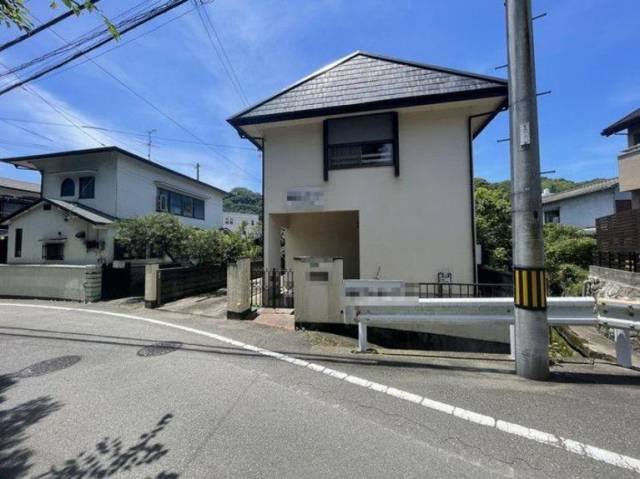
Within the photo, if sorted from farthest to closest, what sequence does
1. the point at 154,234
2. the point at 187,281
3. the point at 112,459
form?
the point at 154,234, the point at 187,281, the point at 112,459

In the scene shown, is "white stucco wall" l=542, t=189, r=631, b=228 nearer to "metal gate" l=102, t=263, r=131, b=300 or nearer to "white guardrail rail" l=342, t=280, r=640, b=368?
"white guardrail rail" l=342, t=280, r=640, b=368

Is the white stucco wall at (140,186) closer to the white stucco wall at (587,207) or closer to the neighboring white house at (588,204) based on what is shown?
the neighboring white house at (588,204)

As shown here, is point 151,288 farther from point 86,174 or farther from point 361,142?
point 86,174

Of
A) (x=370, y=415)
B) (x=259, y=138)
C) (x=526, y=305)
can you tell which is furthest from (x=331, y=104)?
(x=370, y=415)

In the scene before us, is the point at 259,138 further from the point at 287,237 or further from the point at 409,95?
the point at 409,95

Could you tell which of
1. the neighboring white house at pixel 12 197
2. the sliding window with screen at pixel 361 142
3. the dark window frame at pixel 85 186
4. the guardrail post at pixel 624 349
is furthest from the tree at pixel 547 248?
the neighboring white house at pixel 12 197

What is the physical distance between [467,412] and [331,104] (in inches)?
298

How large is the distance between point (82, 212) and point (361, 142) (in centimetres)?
1298

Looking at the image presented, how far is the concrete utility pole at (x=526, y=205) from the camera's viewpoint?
12.0 ft

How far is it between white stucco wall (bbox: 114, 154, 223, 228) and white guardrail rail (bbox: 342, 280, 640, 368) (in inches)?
571

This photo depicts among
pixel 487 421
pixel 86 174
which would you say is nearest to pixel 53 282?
pixel 86 174

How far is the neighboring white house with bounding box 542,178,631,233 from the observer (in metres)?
19.4

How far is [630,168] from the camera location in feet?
42.8

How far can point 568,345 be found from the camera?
21.2ft
